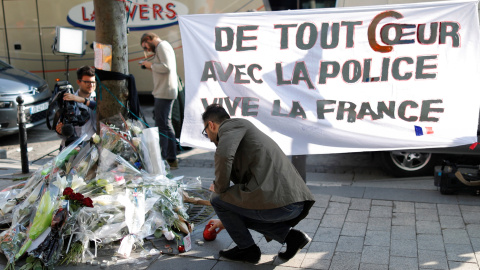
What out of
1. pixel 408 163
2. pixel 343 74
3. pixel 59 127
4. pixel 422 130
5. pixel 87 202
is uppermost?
pixel 343 74

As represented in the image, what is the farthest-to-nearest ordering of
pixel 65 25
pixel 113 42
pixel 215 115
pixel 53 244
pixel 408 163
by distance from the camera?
pixel 65 25
pixel 408 163
pixel 113 42
pixel 53 244
pixel 215 115

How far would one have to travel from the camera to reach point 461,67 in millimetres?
4988

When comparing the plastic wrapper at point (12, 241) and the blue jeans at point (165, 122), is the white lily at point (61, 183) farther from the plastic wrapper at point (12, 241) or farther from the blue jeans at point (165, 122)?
the blue jeans at point (165, 122)

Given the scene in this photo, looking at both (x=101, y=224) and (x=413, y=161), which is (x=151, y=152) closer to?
(x=101, y=224)

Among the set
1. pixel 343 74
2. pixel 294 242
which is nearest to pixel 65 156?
pixel 294 242

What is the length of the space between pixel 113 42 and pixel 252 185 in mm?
2493

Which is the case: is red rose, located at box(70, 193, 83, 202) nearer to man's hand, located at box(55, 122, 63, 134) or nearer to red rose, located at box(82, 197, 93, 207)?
red rose, located at box(82, 197, 93, 207)

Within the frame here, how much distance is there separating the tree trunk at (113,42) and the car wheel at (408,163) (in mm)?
3264

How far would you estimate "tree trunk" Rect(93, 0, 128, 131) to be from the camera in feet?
17.5

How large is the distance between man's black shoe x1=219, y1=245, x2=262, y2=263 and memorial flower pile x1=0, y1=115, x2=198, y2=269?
1.93ft

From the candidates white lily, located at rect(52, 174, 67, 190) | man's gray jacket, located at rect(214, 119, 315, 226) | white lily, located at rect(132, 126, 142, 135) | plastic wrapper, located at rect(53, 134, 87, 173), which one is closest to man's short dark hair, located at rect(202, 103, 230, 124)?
man's gray jacket, located at rect(214, 119, 315, 226)

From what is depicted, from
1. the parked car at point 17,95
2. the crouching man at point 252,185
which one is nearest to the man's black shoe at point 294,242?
the crouching man at point 252,185

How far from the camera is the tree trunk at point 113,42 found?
17.5ft

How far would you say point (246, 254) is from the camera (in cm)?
414
